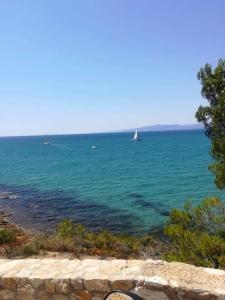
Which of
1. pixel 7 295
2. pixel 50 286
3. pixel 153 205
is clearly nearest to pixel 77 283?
pixel 50 286

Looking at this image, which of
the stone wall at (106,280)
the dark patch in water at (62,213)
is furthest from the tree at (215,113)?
the dark patch in water at (62,213)

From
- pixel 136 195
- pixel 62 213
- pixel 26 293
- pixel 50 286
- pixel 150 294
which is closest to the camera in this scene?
pixel 150 294

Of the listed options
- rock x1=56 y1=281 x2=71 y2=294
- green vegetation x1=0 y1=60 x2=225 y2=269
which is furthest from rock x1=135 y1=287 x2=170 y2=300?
green vegetation x1=0 y1=60 x2=225 y2=269

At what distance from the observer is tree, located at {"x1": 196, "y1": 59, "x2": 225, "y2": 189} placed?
9.57 metres

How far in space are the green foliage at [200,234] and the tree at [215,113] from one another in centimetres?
92

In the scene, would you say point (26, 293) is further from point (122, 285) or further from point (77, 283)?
point (122, 285)

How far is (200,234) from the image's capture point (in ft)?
31.2

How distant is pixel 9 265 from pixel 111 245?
29.3 ft

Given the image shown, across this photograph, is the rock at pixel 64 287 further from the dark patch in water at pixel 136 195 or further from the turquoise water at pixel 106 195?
the dark patch in water at pixel 136 195

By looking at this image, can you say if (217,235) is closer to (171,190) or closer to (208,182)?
(171,190)

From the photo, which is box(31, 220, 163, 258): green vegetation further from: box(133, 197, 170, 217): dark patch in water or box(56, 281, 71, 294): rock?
box(133, 197, 170, 217): dark patch in water

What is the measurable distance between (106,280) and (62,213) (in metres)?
21.7

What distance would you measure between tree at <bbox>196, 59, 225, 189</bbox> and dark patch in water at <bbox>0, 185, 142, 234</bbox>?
12424 millimetres

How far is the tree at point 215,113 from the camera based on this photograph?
31.4 feet
